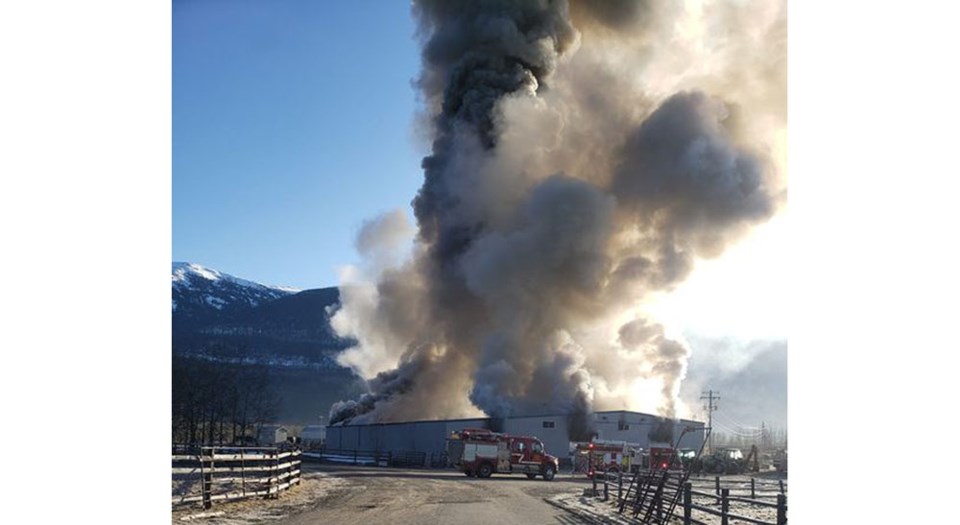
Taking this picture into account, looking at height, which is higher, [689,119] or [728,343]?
[689,119]

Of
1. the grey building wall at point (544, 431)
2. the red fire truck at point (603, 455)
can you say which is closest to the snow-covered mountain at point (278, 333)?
the grey building wall at point (544, 431)

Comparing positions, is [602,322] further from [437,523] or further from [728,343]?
[728,343]

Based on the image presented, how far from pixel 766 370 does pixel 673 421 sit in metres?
39.5

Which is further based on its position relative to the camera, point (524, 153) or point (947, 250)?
point (524, 153)

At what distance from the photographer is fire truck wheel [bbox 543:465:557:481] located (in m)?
26.9

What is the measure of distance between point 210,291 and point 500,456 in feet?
178

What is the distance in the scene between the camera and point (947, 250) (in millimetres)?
7449

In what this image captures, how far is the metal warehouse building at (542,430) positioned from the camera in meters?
33.1

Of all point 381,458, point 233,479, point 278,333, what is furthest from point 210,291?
point 233,479

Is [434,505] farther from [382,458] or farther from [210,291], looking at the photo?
[210,291]

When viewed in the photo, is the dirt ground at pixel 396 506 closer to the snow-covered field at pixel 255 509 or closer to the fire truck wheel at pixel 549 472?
the snow-covered field at pixel 255 509

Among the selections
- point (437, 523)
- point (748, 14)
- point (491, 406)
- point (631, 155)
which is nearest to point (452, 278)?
point (491, 406)

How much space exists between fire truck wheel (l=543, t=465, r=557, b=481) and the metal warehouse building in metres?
5.13

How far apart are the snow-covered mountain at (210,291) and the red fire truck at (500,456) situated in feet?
93.4
